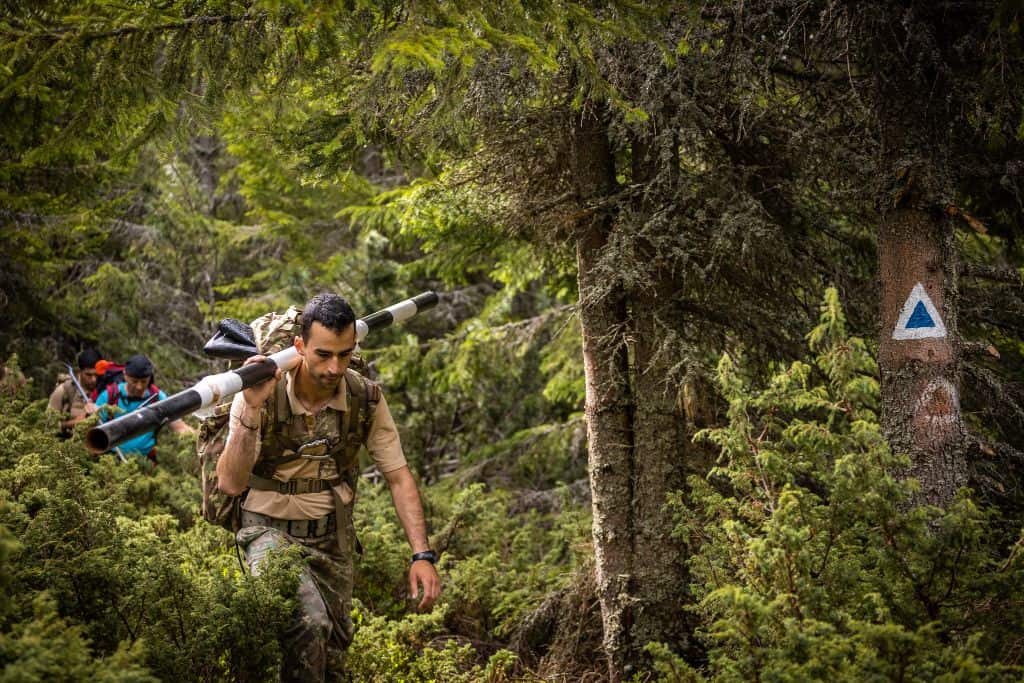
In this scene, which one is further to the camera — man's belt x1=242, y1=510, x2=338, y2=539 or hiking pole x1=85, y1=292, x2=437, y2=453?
man's belt x1=242, y1=510, x2=338, y2=539

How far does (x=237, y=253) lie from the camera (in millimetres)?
18797

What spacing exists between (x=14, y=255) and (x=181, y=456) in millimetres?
3111

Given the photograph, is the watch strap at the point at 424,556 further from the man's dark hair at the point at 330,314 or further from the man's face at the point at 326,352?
the man's dark hair at the point at 330,314

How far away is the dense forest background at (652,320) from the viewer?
411 centimetres

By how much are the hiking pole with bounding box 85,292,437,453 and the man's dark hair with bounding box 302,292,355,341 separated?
0.75 ft

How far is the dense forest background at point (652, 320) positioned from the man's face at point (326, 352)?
1.18 meters

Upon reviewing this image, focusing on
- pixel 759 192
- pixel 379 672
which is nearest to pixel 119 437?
pixel 379 672

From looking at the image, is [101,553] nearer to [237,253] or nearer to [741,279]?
[741,279]

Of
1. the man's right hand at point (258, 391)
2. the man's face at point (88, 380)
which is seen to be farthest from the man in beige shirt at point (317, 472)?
the man's face at point (88, 380)

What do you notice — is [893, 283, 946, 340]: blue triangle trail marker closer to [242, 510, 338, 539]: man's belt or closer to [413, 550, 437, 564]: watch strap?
[413, 550, 437, 564]: watch strap

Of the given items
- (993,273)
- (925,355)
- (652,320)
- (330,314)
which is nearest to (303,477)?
(330,314)

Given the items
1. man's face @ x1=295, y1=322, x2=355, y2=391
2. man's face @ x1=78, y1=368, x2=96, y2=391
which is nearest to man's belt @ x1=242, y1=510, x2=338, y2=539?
man's face @ x1=295, y1=322, x2=355, y2=391

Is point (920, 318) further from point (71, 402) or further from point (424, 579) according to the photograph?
point (71, 402)

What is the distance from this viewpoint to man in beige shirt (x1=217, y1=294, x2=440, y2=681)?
16.5 ft
